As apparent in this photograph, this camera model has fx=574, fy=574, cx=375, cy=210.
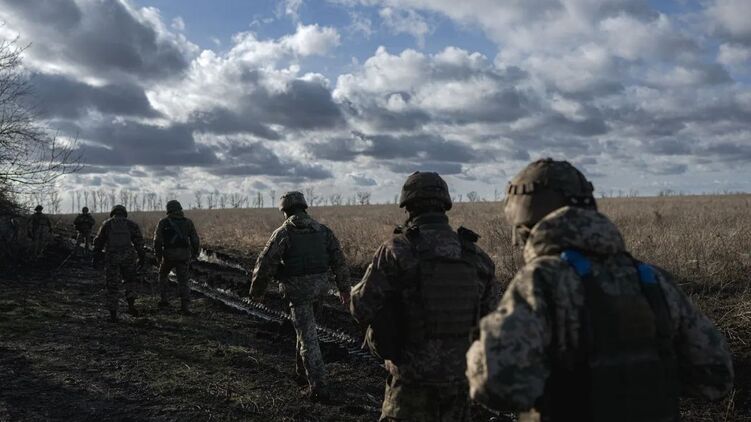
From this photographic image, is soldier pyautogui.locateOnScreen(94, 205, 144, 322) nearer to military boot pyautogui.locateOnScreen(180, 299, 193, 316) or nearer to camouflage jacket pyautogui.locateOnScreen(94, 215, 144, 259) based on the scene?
camouflage jacket pyautogui.locateOnScreen(94, 215, 144, 259)

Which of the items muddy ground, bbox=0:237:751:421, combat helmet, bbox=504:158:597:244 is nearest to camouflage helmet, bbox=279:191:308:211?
muddy ground, bbox=0:237:751:421

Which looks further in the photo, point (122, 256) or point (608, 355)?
point (122, 256)

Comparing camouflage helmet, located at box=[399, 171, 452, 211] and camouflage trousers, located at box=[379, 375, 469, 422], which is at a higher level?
camouflage helmet, located at box=[399, 171, 452, 211]

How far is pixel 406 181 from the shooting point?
13.1ft

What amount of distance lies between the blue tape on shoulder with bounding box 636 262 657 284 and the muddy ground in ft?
11.2

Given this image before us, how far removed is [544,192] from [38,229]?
20337 millimetres

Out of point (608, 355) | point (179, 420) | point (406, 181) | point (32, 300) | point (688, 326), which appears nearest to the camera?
point (608, 355)

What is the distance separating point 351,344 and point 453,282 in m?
4.72

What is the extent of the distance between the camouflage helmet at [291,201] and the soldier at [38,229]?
52.2 ft

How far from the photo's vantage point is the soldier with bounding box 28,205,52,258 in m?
18.9

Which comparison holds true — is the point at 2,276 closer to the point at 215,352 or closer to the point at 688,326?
the point at 215,352

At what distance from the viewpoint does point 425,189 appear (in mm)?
3873

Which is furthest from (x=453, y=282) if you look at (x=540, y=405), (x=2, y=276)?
(x=2, y=276)

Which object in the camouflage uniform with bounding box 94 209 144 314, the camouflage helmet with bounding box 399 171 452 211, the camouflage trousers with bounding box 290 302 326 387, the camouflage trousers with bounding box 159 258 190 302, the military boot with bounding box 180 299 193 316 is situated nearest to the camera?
the camouflage helmet with bounding box 399 171 452 211
